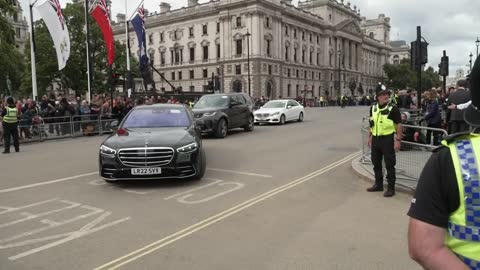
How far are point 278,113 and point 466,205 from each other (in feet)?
76.4

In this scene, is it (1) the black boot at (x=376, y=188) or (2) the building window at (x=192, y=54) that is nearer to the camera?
(1) the black boot at (x=376, y=188)

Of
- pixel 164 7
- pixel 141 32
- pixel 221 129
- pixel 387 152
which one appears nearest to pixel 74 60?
pixel 141 32

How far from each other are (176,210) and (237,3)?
85067mm

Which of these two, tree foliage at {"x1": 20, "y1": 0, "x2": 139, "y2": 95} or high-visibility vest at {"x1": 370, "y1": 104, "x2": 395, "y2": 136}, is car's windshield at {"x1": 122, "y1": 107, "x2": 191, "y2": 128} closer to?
high-visibility vest at {"x1": 370, "y1": 104, "x2": 395, "y2": 136}

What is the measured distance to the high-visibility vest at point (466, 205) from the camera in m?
1.51

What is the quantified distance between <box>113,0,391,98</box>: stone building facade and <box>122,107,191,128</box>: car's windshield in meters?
Answer: 63.1

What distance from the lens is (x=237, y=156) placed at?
41.1 feet

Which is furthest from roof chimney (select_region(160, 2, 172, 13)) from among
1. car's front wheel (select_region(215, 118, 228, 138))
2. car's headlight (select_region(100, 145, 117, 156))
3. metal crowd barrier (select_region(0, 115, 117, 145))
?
car's headlight (select_region(100, 145, 117, 156))

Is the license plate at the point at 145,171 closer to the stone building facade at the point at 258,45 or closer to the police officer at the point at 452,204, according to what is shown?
the police officer at the point at 452,204

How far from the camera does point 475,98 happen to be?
1.53 m

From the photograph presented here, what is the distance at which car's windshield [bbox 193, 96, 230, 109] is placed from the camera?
61.7 feet

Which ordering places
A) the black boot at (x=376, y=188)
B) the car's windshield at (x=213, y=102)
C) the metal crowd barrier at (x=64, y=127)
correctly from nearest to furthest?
the black boot at (x=376, y=188) < the metal crowd barrier at (x=64, y=127) < the car's windshield at (x=213, y=102)

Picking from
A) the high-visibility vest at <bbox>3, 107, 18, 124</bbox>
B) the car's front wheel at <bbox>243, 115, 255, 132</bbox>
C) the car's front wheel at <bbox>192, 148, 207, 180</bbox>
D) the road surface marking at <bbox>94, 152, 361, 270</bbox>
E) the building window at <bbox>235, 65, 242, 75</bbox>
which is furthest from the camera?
the building window at <bbox>235, 65, 242, 75</bbox>

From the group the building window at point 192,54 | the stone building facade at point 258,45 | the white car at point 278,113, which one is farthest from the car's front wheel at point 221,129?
the building window at point 192,54
